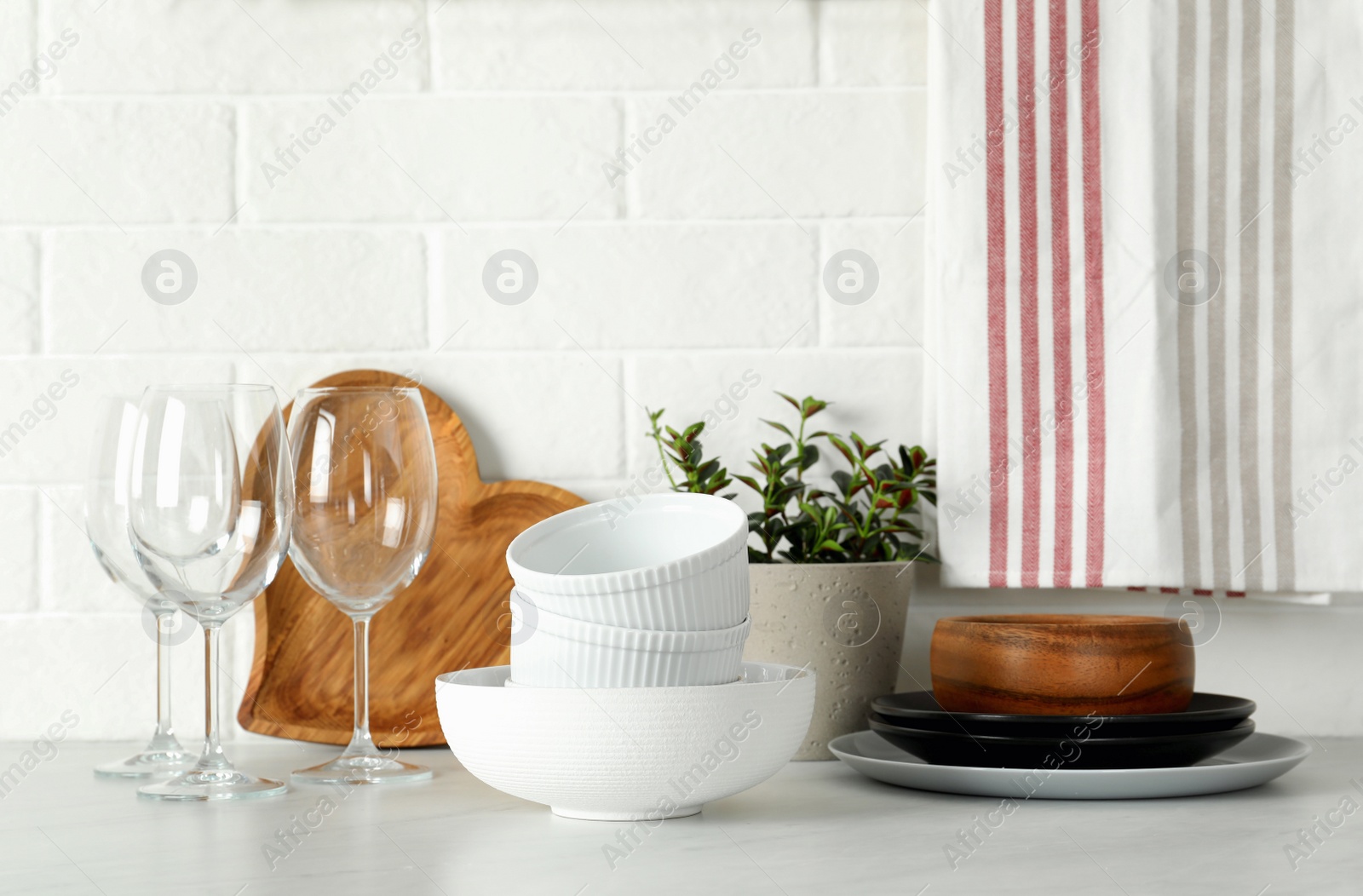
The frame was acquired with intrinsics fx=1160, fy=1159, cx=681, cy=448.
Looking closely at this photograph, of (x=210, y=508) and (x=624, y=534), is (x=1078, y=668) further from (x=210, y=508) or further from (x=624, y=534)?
(x=210, y=508)

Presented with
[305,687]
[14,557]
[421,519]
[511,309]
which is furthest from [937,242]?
[14,557]

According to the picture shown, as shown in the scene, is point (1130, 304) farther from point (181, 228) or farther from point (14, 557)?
point (14, 557)

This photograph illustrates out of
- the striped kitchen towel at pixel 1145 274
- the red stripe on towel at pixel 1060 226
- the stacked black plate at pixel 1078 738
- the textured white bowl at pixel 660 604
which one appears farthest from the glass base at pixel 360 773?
the red stripe on towel at pixel 1060 226

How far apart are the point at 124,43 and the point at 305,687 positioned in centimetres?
58

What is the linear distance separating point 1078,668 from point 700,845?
27 cm

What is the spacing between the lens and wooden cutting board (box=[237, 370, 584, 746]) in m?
0.96

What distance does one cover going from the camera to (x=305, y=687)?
0.97m

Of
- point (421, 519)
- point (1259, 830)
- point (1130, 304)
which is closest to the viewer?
point (1259, 830)

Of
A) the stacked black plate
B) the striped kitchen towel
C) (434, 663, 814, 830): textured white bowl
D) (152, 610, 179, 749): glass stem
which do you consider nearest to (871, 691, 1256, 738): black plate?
the stacked black plate

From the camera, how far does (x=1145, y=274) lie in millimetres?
931

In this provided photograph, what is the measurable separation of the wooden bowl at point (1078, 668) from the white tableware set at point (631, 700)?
0.14 metres

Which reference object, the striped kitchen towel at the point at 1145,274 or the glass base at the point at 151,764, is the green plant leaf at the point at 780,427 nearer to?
the striped kitchen towel at the point at 1145,274

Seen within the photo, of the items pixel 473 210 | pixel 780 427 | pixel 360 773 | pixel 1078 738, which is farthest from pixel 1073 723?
pixel 473 210

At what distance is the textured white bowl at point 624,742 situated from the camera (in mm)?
622
